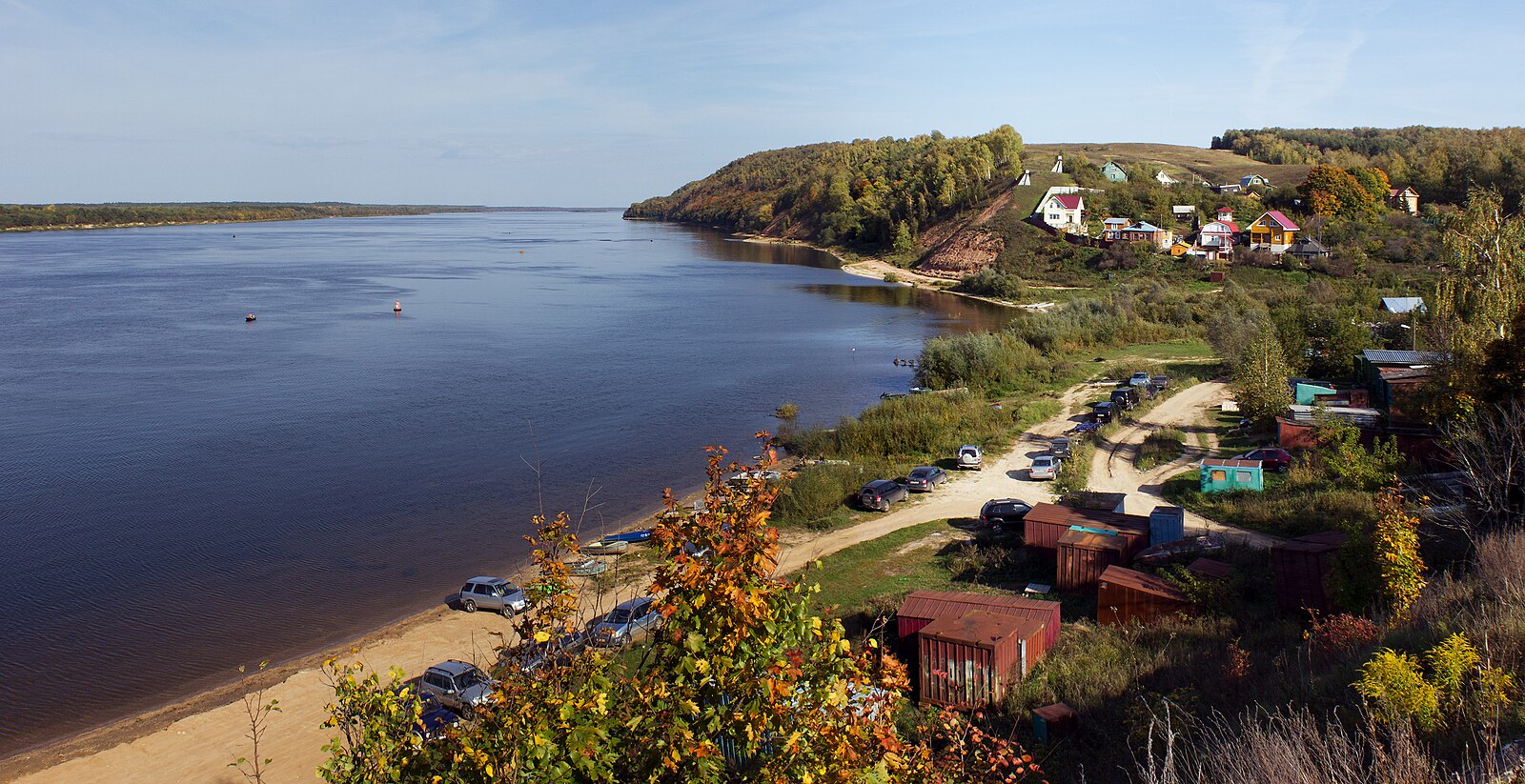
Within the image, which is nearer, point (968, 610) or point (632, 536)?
point (968, 610)

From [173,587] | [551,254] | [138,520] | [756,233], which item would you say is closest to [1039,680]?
[173,587]

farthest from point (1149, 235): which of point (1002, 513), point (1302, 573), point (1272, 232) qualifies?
point (1302, 573)

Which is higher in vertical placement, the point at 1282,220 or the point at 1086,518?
the point at 1282,220

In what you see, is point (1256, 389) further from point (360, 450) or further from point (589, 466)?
point (360, 450)

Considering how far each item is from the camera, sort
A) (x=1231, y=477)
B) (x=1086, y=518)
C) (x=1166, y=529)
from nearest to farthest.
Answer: (x=1166, y=529), (x=1086, y=518), (x=1231, y=477)

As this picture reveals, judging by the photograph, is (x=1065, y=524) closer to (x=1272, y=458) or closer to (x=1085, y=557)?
(x=1085, y=557)

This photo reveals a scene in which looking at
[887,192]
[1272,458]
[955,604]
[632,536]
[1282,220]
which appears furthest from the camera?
[887,192]

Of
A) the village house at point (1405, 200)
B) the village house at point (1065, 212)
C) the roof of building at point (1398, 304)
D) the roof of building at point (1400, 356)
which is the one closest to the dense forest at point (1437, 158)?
the village house at point (1405, 200)
